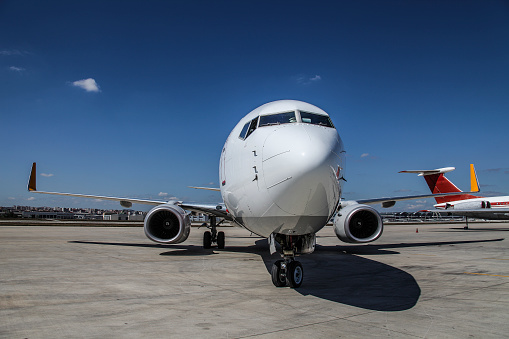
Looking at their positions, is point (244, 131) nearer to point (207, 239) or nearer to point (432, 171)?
point (207, 239)

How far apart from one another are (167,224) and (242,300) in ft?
21.1

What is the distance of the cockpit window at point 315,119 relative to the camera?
615cm

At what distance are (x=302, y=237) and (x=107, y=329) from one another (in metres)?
3.83

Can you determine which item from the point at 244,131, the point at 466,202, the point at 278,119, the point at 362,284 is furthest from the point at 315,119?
the point at 466,202

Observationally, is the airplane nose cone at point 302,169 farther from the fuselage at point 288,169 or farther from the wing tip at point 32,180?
the wing tip at point 32,180

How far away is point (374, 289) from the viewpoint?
22.8 ft

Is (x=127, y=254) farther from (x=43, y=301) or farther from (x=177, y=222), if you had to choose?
(x=43, y=301)

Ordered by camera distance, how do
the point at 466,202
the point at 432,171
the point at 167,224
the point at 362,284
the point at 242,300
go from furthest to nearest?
1. the point at 466,202
2. the point at 432,171
3. the point at 167,224
4. the point at 362,284
5. the point at 242,300

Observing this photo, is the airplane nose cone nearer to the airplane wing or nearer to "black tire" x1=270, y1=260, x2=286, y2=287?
"black tire" x1=270, y1=260, x2=286, y2=287

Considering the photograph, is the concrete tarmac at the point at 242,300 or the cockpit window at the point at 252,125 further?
the cockpit window at the point at 252,125

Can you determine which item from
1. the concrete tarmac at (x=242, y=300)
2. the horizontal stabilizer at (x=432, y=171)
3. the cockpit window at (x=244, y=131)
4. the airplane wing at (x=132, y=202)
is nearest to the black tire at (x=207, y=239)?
the airplane wing at (x=132, y=202)

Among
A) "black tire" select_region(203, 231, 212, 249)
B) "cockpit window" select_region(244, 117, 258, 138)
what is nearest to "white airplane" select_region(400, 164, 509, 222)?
"black tire" select_region(203, 231, 212, 249)

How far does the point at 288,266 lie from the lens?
6871 mm

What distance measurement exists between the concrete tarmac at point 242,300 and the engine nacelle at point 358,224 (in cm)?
97
